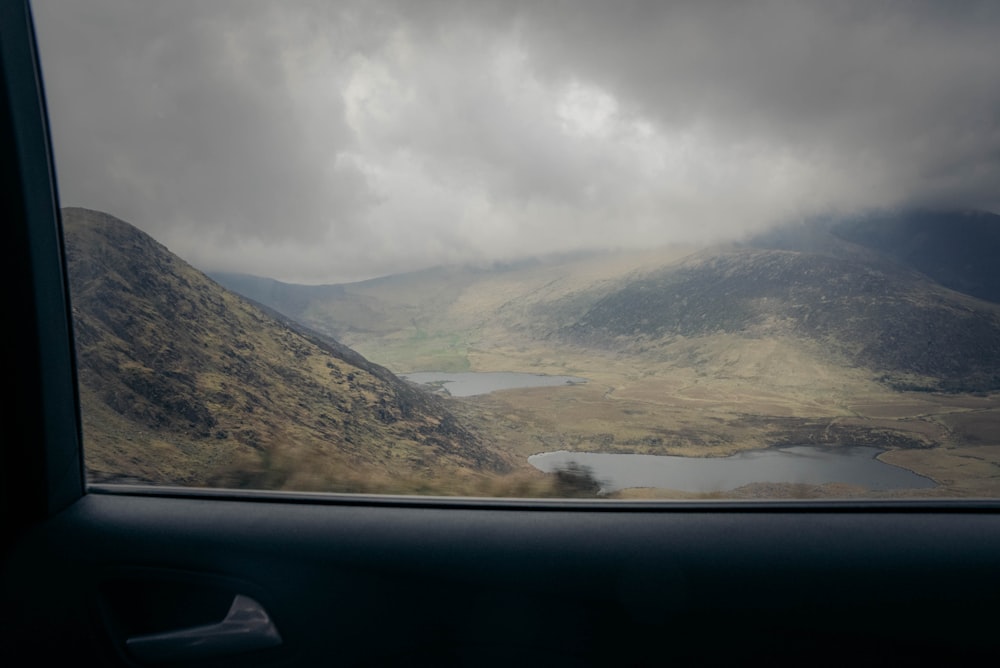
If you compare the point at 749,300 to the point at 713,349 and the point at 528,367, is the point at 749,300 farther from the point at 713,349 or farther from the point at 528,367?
the point at 528,367

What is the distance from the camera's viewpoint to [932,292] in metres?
3.25

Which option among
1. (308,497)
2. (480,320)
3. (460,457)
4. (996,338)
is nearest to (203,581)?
(308,497)

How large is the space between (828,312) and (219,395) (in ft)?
9.55

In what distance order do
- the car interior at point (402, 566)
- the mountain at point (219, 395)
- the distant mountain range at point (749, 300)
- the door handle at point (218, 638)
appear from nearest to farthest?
the car interior at point (402, 566)
the door handle at point (218, 638)
the distant mountain range at point (749, 300)
the mountain at point (219, 395)

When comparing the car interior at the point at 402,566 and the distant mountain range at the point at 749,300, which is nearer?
the car interior at the point at 402,566

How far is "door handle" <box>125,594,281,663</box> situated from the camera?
2.75 metres

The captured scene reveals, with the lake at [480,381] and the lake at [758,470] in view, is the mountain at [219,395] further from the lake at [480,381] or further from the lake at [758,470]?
the lake at [758,470]

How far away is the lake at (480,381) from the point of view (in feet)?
12.3

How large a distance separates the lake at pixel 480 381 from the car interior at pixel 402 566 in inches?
33.4

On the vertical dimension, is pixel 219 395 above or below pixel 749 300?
below

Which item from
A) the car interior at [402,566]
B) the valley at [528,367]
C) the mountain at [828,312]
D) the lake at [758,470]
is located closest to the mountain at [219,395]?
the valley at [528,367]

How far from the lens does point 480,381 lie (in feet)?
12.7

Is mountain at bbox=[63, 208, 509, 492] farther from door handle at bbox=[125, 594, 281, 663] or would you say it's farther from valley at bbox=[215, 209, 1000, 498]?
door handle at bbox=[125, 594, 281, 663]

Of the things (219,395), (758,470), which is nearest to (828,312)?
(758,470)
